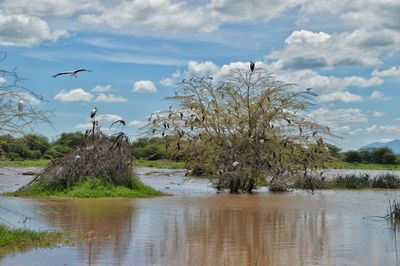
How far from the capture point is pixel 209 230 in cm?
1484

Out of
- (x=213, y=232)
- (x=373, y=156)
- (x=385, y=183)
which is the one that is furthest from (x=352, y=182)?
(x=373, y=156)

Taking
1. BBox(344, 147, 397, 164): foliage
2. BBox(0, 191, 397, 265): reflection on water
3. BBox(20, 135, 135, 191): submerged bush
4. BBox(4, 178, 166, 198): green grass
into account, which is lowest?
BBox(0, 191, 397, 265): reflection on water

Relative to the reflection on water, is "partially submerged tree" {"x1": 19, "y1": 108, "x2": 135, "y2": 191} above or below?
above

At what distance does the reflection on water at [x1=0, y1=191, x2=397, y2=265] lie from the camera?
1117cm

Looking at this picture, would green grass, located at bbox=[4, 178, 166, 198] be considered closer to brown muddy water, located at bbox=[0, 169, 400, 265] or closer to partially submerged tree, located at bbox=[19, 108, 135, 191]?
partially submerged tree, located at bbox=[19, 108, 135, 191]

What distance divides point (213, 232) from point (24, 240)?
4433mm

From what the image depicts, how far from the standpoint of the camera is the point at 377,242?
13.6m

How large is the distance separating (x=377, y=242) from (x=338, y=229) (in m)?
2.16

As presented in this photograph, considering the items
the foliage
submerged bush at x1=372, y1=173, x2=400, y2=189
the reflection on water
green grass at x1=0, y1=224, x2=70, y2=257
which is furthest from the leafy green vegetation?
the foliage

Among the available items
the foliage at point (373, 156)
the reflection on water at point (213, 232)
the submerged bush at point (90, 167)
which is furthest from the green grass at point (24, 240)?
the foliage at point (373, 156)

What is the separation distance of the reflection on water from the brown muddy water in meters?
0.02

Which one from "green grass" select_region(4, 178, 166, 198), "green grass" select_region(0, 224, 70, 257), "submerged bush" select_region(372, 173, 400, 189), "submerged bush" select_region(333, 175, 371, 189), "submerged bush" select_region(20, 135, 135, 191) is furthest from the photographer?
"submerged bush" select_region(372, 173, 400, 189)

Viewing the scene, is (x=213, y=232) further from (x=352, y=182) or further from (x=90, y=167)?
(x=352, y=182)

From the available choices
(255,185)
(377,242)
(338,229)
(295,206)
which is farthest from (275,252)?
(255,185)
